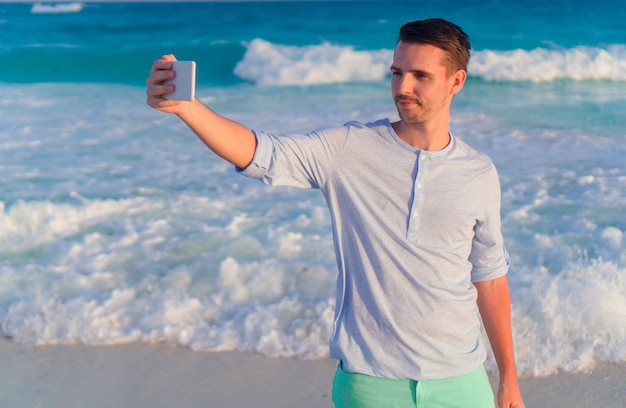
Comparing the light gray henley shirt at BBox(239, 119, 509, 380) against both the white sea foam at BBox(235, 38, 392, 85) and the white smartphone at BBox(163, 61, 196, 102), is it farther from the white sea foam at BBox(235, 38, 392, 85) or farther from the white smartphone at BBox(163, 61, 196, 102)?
the white sea foam at BBox(235, 38, 392, 85)

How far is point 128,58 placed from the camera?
19.2 metres

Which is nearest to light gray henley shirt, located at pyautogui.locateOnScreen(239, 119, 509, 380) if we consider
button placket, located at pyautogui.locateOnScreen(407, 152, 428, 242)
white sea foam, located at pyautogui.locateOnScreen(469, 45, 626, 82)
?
button placket, located at pyautogui.locateOnScreen(407, 152, 428, 242)

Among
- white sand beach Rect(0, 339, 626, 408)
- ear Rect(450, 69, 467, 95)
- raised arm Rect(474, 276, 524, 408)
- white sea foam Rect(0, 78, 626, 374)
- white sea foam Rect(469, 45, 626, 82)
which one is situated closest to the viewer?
ear Rect(450, 69, 467, 95)

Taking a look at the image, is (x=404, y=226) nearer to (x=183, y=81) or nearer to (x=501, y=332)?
(x=501, y=332)

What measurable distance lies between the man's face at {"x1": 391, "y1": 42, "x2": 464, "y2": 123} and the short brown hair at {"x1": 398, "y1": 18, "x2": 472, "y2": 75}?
1cm

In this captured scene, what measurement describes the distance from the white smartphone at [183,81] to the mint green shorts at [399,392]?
2.86ft

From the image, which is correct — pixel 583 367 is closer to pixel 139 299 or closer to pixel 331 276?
pixel 331 276

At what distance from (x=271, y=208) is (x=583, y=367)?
3195 mm

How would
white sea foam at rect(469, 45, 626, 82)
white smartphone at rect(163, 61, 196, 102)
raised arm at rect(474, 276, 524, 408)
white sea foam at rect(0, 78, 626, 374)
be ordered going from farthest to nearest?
white sea foam at rect(469, 45, 626, 82) < white sea foam at rect(0, 78, 626, 374) < raised arm at rect(474, 276, 524, 408) < white smartphone at rect(163, 61, 196, 102)

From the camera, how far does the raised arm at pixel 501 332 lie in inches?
89.5

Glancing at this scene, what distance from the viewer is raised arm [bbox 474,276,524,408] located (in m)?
2.27

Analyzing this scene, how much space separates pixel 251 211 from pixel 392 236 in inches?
174

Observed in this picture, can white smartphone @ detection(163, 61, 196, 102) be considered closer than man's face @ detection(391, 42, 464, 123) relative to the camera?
Yes

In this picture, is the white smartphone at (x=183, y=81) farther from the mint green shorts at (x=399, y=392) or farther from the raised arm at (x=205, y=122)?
the mint green shorts at (x=399, y=392)
